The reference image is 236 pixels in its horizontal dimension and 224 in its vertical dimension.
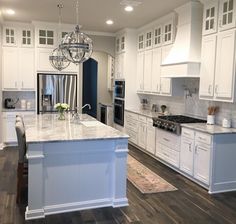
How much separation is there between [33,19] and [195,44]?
13.0 ft

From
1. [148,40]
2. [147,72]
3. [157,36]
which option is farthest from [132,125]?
[157,36]

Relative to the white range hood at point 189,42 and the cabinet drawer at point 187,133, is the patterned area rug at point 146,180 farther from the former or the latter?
the white range hood at point 189,42

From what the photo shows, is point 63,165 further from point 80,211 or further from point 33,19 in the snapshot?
point 33,19

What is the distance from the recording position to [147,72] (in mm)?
7109

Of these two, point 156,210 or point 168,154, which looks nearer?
point 156,210

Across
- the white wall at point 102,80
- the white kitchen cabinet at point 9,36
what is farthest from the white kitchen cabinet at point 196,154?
the white wall at point 102,80

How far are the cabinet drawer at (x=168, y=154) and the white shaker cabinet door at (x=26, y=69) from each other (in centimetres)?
373

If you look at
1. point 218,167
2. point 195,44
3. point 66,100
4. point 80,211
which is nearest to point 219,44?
point 195,44

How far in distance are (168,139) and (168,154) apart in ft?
0.97

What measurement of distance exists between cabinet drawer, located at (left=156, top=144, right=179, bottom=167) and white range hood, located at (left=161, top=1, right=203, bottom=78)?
1436mm

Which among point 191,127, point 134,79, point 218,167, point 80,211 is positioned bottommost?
point 80,211

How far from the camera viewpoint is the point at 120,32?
26.3ft

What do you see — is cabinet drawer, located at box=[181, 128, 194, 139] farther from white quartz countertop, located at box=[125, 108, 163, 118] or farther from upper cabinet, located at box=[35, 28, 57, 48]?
upper cabinet, located at box=[35, 28, 57, 48]

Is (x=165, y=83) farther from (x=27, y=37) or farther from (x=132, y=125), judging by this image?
(x=27, y=37)
